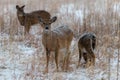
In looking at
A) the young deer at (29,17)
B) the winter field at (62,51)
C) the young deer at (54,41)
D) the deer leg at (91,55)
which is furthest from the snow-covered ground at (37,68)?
the young deer at (29,17)

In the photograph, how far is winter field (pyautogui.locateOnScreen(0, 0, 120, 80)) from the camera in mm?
6309

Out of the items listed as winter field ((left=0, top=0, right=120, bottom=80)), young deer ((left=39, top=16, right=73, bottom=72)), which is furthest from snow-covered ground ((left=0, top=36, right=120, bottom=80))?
young deer ((left=39, top=16, right=73, bottom=72))

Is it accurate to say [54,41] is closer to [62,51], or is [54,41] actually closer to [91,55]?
[62,51]

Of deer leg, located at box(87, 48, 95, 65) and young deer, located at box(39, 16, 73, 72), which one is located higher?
young deer, located at box(39, 16, 73, 72)

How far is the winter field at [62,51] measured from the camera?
631 cm

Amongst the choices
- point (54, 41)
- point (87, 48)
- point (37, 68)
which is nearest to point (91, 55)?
point (87, 48)

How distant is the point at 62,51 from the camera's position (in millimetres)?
7500

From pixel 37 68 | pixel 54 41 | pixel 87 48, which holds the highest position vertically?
pixel 54 41

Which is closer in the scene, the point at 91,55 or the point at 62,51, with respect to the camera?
the point at 91,55

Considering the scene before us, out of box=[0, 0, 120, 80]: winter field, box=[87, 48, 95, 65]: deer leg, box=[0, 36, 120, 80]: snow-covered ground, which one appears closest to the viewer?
box=[0, 36, 120, 80]: snow-covered ground

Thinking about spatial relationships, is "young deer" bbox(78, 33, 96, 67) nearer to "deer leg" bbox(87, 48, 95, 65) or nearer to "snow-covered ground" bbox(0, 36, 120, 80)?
"deer leg" bbox(87, 48, 95, 65)

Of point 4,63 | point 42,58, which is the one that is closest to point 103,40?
point 42,58

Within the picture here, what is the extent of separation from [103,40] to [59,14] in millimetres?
4147

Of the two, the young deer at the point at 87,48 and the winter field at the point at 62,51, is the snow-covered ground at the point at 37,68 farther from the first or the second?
the young deer at the point at 87,48
